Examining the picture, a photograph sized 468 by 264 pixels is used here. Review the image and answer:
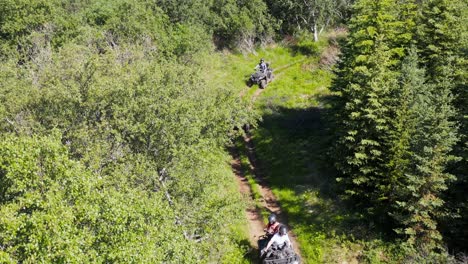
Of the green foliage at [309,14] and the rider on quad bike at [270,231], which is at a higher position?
the green foliage at [309,14]

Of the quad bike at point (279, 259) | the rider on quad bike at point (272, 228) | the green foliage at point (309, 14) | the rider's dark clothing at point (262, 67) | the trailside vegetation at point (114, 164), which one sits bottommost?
the quad bike at point (279, 259)

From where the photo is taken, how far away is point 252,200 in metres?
30.8

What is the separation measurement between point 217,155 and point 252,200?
6.35 m

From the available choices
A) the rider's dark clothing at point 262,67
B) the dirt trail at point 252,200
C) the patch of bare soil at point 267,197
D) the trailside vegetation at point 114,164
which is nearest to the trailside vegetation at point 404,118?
the patch of bare soil at point 267,197

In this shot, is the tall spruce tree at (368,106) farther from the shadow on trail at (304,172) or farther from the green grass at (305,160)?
the green grass at (305,160)

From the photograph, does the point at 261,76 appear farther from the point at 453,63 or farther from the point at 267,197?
the point at 453,63

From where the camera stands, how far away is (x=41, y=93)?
24500 mm

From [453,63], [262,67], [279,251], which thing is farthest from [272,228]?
[262,67]

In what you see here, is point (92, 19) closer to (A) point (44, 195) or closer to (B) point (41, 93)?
(B) point (41, 93)

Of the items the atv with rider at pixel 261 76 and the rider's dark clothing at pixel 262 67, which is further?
the rider's dark clothing at pixel 262 67

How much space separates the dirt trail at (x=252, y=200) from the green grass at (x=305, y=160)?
477 mm

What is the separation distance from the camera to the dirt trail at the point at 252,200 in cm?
2787

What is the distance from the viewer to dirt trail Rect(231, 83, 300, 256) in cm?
2787

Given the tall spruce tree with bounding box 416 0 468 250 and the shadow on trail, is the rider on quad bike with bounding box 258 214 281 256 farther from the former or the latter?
the tall spruce tree with bounding box 416 0 468 250
